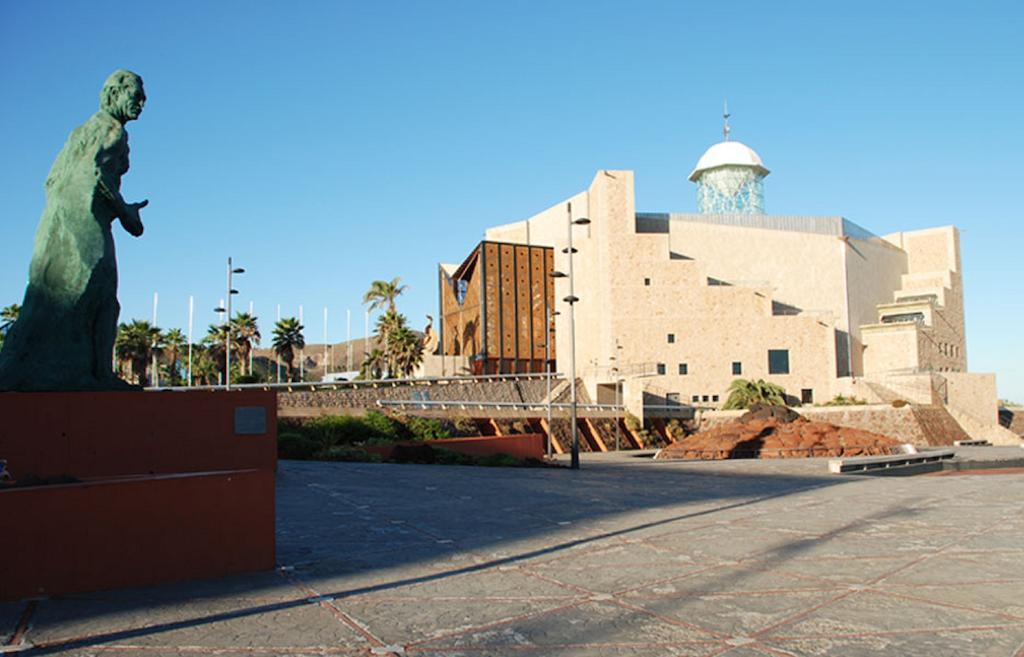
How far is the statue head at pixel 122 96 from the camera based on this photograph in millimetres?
11406

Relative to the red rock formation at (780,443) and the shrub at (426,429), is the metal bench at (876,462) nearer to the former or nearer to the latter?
the red rock formation at (780,443)

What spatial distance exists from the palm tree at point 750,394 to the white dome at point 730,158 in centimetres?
2620

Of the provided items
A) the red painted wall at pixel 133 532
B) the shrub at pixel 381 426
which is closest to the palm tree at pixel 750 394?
the shrub at pixel 381 426

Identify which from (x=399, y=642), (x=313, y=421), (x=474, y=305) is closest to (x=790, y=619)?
(x=399, y=642)

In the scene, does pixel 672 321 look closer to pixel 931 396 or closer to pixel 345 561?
pixel 931 396

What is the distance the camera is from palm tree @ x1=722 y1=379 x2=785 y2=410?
48250 millimetres

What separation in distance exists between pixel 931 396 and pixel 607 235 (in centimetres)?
2237

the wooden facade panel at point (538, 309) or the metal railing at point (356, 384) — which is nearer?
the metal railing at point (356, 384)

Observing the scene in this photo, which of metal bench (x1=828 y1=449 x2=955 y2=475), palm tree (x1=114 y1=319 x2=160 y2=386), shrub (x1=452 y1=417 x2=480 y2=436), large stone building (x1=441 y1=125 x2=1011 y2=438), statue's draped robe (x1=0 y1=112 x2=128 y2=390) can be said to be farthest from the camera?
palm tree (x1=114 y1=319 x2=160 y2=386)

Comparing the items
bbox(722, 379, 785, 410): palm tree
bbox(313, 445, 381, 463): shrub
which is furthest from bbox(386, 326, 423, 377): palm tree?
bbox(313, 445, 381, 463): shrub

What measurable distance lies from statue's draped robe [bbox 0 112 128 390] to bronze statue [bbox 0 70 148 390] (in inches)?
0.5

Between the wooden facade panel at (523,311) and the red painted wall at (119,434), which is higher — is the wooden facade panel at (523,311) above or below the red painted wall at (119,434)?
above

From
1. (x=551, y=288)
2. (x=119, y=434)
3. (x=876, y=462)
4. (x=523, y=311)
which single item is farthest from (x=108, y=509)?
(x=551, y=288)

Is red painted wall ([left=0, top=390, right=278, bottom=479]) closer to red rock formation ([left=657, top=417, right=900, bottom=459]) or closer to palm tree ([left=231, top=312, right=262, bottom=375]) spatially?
red rock formation ([left=657, top=417, right=900, bottom=459])
